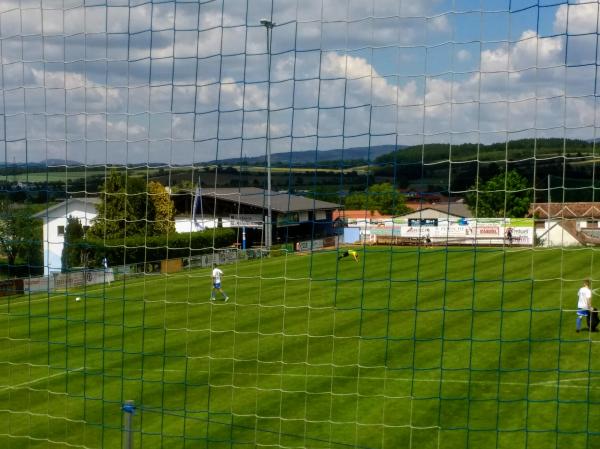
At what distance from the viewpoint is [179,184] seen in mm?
9836

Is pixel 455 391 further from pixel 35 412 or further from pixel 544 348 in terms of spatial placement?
pixel 35 412

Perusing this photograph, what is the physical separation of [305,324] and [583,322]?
6.20 metres

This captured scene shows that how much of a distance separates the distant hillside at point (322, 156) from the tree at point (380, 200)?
41 centimetres

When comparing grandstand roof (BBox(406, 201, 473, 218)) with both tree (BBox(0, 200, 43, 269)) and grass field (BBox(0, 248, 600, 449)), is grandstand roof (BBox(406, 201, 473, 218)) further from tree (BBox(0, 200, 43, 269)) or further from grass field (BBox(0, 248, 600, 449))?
tree (BBox(0, 200, 43, 269))

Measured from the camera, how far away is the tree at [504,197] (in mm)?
8273

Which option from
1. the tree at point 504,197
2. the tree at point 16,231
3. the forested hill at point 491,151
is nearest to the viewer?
the forested hill at point 491,151

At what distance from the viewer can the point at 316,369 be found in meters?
15.7

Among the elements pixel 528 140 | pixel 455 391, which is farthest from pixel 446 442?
pixel 528 140

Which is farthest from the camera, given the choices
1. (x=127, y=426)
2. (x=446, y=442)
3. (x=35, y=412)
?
(x=35, y=412)

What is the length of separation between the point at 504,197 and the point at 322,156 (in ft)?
7.00

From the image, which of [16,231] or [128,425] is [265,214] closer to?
[128,425]

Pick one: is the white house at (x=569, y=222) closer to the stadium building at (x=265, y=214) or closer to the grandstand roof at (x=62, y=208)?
the stadium building at (x=265, y=214)

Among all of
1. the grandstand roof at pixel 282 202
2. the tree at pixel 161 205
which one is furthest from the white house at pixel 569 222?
the tree at pixel 161 205

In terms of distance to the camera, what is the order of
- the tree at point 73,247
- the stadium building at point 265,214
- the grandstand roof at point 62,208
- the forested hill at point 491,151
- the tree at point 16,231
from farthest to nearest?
the tree at point 16,231 < the tree at point 73,247 < the grandstand roof at point 62,208 < the stadium building at point 265,214 < the forested hill at point 491,151
